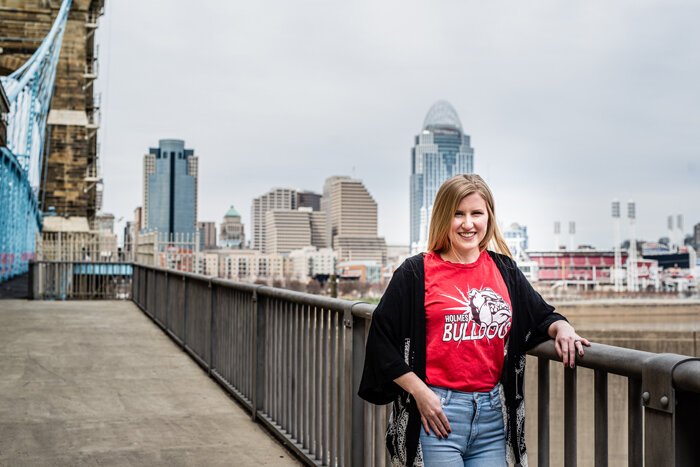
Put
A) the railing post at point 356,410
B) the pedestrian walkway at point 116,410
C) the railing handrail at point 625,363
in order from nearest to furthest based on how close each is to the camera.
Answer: the railing handrail at point 625,363
the railing post at point 356,410
the pedestrian walkway at point 116,410

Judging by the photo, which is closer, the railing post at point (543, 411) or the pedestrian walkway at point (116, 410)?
the railing post at point (543, 411)

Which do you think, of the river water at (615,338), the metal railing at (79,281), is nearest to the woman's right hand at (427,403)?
the metal railing at (79,281)

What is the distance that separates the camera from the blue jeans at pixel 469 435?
2441 mm

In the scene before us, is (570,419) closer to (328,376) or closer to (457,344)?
(457,344)

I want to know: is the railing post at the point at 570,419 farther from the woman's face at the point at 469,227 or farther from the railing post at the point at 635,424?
the woman's face at the point at 469,227

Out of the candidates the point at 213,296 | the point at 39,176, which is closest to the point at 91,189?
the point at 39,176

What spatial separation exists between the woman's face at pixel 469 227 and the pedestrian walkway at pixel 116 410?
8.88 feet

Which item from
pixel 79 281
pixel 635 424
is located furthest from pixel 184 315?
pixel 79 281

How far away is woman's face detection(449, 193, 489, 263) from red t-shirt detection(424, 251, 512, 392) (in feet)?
0.38

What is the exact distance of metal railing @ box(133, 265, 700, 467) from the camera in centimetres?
186

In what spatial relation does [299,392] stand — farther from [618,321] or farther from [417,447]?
[618,321]

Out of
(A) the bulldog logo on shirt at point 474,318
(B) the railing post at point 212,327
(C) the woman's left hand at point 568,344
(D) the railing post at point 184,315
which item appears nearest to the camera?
(C) the woman's left hand at point 568,344

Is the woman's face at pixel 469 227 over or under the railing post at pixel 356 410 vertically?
over

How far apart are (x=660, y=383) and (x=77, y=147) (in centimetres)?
3828
